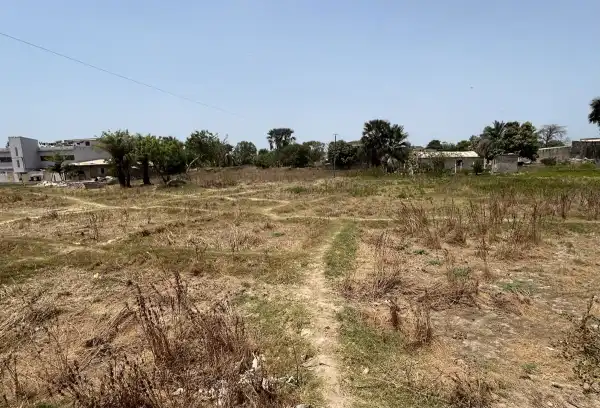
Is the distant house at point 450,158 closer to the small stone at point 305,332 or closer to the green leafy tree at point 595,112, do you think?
the green leafy tree at point 595,112

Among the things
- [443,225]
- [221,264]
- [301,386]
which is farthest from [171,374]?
[443,225]

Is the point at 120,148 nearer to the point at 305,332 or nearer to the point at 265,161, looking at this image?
the point at 265,161

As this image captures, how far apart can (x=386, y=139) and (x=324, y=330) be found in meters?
36.9

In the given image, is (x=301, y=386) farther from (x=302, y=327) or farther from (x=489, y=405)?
(x=489, y=405)

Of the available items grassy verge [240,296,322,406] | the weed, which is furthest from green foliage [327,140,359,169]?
the weed

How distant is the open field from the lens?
380 centimetres

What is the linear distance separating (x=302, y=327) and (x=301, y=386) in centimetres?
136

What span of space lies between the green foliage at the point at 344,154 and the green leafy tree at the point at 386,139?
13.7 ft

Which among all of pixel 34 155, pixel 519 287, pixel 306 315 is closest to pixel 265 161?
pixel 34 155

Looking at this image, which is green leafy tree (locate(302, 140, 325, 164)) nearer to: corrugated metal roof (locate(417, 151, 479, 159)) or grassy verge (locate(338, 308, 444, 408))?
corrugated metal roof (locate(417, 151, 479, 159))

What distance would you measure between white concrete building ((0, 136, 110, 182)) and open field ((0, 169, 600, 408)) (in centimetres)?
4388

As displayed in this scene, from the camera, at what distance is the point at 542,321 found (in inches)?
208

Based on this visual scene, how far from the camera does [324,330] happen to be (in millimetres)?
5102

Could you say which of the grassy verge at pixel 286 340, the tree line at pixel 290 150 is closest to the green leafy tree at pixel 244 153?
the tree line at pixel 290 150
